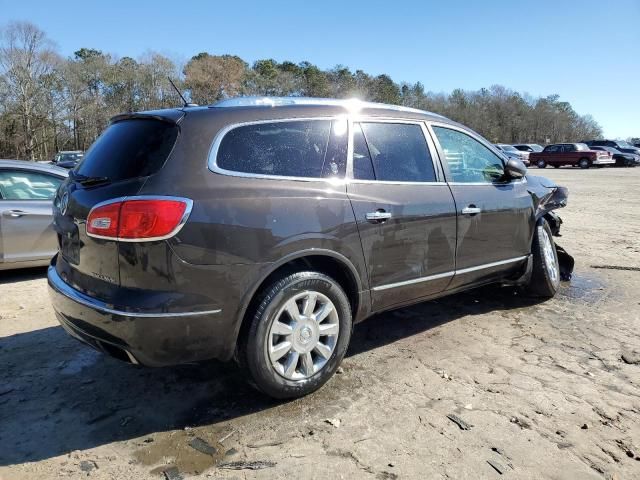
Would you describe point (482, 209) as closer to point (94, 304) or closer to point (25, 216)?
point (94, 304)

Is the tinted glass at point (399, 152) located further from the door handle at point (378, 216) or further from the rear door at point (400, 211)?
the door handle at point (378, 216)

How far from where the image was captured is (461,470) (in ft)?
8.46

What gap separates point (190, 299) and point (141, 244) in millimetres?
389

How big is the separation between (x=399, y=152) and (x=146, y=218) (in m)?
2.01

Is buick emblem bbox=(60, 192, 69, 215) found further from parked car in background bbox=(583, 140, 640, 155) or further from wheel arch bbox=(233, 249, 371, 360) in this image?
parked car in background bbox=(583, 140, 640, 155)

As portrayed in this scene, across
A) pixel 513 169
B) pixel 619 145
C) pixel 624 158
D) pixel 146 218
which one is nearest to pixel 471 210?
pixel 513 169

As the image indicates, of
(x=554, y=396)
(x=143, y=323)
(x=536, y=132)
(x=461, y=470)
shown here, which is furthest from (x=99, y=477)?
(x=536, y=132)

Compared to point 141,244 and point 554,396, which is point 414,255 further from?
point 141,244

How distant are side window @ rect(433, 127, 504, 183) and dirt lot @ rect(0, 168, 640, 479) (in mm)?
1341

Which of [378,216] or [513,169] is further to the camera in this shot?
[513,169]

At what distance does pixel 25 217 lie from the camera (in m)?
6.01

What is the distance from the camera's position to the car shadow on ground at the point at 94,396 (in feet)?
9.55

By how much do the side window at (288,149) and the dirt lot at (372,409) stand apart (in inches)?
57.9

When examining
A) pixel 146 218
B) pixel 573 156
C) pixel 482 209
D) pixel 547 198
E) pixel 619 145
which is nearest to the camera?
pixel 146 218
